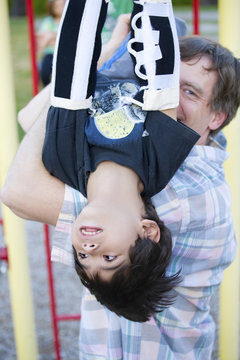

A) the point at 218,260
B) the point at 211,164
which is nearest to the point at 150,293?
the point at 218,260

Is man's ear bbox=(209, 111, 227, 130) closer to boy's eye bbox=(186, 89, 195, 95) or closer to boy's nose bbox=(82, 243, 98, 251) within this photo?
boy's eye bbox=(186, 89, 195, 95)

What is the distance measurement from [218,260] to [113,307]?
43 centimetres

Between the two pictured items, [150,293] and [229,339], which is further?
[229,339]

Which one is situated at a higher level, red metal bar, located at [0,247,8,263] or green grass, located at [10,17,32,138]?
red metal bar, located at [0,247,8,263]

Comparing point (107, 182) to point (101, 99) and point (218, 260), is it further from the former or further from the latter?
point (218, 260)

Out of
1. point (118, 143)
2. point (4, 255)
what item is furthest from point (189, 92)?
point (4, 255)

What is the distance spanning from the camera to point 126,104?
56.0 inches

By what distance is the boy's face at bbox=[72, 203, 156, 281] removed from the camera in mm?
1296

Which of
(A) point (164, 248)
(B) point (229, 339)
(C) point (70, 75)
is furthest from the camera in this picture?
(B) point (229, 339)

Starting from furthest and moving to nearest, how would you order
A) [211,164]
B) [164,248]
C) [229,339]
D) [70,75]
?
[229,339], [211,164], [164,248], [70,75]

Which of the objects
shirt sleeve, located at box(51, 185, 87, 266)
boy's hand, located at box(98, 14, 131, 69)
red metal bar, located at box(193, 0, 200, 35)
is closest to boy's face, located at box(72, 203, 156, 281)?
shirt sleeve, located at box(51, 185, 87, 266)

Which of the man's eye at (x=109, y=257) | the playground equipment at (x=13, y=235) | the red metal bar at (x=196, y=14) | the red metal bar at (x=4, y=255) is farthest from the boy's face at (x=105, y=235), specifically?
the red metal bar at (x=196, y=14)

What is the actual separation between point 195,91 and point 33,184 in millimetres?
552

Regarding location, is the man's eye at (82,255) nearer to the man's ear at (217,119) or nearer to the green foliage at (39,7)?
the man's ear at (217,119)
